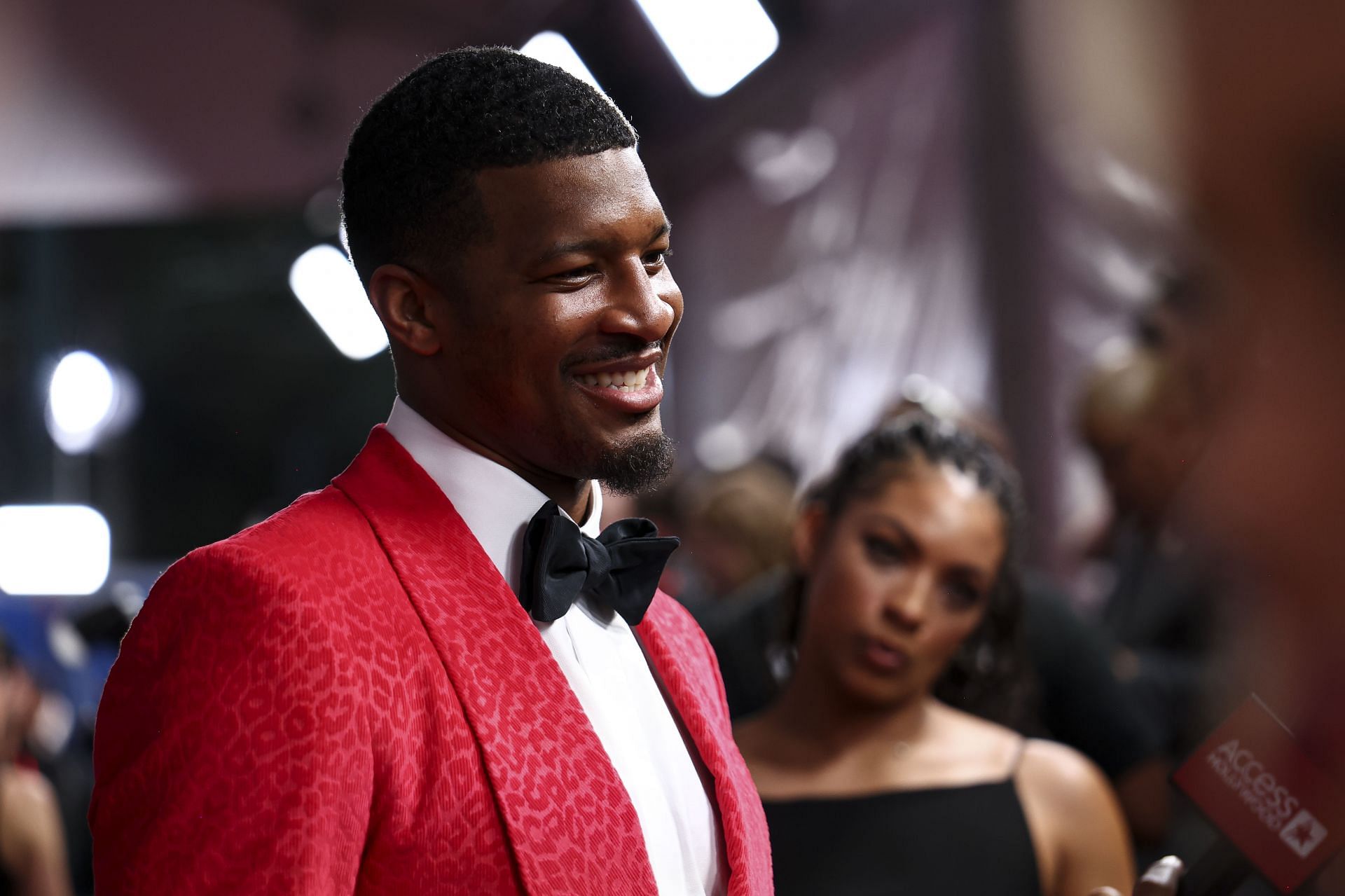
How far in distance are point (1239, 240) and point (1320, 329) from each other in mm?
32

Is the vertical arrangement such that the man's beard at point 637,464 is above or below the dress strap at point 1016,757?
above

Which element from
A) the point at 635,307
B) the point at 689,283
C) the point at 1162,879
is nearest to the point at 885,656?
the point at 1162,879

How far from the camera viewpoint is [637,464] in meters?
0.97

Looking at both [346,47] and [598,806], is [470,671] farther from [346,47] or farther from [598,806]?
[346,47]

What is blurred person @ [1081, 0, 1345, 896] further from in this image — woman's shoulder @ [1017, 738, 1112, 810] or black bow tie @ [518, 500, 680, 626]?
woman's shoulder @ [1017, 738, 1112, 810]

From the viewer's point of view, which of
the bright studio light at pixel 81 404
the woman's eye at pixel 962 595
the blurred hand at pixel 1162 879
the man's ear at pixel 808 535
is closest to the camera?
the blurred hand at pixel 1162 879

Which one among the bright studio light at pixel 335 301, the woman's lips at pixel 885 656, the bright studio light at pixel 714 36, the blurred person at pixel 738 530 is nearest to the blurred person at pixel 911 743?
the woman's lips at pixel 885 656

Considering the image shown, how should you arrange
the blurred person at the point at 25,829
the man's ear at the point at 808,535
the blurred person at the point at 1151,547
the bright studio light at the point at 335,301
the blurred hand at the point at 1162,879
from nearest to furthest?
1. the blurred hand at the point at 1162,879
2. the man's ear at the point at 808,535
3. the blurred person at the point at 1151,547
4. the blurred person at the point at 25,829
5. the bright studio light at the point at 335,301

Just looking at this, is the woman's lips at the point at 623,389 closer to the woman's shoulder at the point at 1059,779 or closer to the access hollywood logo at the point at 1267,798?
the access hollywood logo at the point at 1267,798

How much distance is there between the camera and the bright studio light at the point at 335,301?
4.55 meters

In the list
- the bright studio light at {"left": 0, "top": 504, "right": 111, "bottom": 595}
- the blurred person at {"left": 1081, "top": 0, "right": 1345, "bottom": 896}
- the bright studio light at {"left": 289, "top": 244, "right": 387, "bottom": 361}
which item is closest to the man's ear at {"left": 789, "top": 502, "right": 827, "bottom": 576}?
the blurred person at {"left": 1081, "top": 0, "right": 1345, "bottom": 896}

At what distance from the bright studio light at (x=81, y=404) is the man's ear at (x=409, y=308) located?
5287 mm

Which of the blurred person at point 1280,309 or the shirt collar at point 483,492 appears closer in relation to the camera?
the blurred person at point 1280,309

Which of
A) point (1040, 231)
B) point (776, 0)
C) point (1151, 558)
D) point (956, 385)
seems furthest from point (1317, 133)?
point (776, 0)
